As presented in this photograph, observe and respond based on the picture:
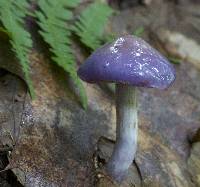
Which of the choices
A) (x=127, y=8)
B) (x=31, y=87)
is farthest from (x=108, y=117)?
(x=127, y=8)

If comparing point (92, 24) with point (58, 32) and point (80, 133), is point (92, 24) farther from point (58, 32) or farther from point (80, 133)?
point (80, 133)

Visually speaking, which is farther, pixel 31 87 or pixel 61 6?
pixel 61 6

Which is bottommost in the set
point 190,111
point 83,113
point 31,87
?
point 190,111

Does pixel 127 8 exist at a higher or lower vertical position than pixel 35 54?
lower

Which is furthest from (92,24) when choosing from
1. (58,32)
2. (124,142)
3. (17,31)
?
(124,142)

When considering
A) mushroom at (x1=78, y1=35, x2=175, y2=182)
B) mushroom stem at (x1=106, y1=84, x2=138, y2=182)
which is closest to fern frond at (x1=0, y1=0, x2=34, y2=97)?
mushroom at (x1=78, y1=35, x2=175, y2=182)

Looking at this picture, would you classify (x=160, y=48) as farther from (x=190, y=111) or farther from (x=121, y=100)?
(x=121, y=100)
